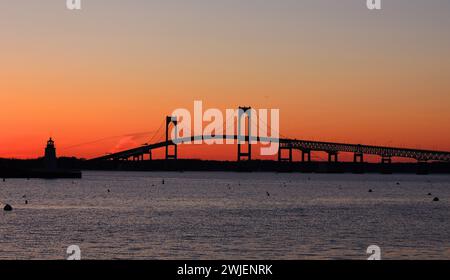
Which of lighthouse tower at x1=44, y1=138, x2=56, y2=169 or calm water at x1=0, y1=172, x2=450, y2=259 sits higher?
lighthouse tower at x1=44, y1=138, x2=56, y2=169

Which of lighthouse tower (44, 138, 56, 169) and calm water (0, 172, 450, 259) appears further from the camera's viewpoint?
Answer: lighthouse tower (44, 138, 56, 169)

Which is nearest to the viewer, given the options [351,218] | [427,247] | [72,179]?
[427,247]

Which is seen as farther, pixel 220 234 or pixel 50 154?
pixel 50 154

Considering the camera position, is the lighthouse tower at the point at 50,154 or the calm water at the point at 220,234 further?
the lighthouse tower at the point at 50,154

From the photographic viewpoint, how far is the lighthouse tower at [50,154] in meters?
103

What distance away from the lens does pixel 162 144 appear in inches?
6432

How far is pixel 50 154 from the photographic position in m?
108

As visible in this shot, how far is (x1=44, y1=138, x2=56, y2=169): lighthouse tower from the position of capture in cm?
10333

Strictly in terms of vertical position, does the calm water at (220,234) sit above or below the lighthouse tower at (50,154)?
below

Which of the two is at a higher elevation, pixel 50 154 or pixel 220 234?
pixel 50 154

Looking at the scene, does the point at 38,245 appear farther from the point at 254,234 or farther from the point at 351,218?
the point at 351,218
